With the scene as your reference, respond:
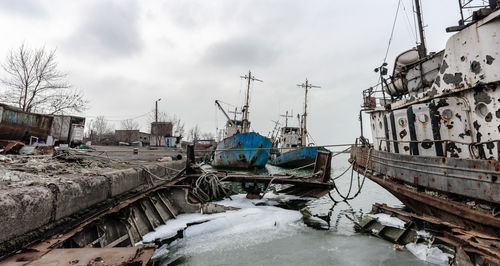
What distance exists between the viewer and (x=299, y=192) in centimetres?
718

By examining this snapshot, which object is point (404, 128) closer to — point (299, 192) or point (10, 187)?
point (299, 192)

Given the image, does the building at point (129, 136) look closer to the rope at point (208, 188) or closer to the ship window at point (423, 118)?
the rope at point (208, 188)

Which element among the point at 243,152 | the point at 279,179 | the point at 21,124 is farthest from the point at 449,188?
the point at 243,152

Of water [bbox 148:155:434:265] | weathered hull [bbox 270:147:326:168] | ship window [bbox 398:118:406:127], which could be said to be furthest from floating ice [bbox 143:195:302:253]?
weathered hull [bbox 270:147:326:168]

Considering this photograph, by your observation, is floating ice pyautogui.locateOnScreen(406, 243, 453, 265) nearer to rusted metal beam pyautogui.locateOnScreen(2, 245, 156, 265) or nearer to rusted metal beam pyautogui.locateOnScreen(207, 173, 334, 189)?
rusted metal beam pyautogui.locateOnScreen(207, 173, 334, 189)

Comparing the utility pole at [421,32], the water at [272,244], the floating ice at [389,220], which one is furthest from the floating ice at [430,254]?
the utility pole at [421,32]

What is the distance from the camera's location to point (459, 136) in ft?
15.3

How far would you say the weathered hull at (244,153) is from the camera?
60.5 ft

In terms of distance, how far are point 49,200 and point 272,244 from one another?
373 centimetres

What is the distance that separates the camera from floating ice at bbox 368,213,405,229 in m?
5.24

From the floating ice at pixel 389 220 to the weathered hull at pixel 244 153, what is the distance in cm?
1231

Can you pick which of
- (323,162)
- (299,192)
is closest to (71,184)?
(299,192)

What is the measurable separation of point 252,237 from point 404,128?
486cm

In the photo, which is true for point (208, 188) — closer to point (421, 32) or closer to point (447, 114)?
point (447, 114)
